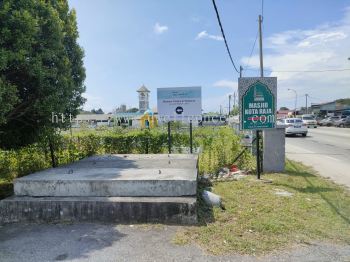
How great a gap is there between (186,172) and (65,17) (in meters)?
4.81

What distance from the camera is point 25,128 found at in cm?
838

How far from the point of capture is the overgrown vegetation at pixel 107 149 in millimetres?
11109

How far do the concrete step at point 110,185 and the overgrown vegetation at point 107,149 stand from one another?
365 cm

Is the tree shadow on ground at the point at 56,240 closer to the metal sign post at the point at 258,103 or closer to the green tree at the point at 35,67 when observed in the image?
the green tree at the point at 35,67

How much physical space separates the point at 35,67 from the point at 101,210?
2969 millimetres

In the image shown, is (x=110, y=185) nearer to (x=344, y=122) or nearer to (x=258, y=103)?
(x=258, y=103)

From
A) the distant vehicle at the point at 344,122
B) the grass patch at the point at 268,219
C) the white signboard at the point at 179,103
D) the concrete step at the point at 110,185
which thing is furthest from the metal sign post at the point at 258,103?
the distant vehicle at the point at 344,122

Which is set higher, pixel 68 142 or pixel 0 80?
pixel 0 80

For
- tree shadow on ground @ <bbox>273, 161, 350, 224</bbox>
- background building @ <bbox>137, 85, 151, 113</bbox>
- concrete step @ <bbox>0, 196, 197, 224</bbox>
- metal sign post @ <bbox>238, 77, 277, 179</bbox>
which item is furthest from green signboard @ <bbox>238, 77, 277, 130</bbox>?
background building @ <bbox>137, 85, 151, 113</bbox>

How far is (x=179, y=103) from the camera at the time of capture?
11070 millimetres

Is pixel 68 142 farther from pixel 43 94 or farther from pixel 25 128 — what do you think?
pixel 43 94

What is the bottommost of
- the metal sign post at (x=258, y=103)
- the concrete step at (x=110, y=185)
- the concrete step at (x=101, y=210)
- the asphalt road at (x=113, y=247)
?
the asphalt road at (x=113, y=247)

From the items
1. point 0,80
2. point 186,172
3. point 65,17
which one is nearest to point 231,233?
point 186,172

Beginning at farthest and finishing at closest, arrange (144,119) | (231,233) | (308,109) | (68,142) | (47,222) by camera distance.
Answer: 1. (308,109)
2. (144,119)
3. (68,142)
4. (47,222)
5. (231,233)
